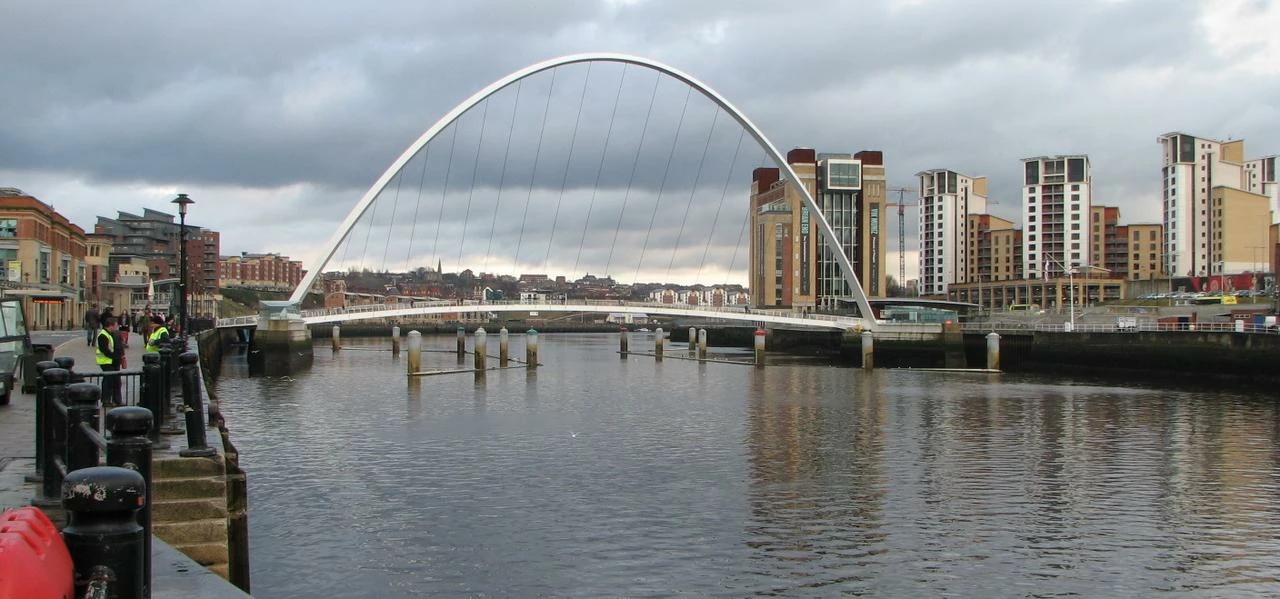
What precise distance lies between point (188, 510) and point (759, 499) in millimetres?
10251

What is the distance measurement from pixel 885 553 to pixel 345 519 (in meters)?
8.06

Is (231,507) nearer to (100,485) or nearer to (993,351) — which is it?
(100,485)

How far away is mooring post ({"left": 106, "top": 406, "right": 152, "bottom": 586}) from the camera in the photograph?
4754 millimetres

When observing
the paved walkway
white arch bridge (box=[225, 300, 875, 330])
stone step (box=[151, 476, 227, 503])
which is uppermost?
white arch bridge (box=[225, 300, 875, 330])

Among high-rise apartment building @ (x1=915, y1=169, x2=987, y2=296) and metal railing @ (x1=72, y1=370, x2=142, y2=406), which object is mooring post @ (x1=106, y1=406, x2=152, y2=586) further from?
high-rise apartment building @ (x1=915, y1=169, x2=987, y2=296)

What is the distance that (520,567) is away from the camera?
1286 cm

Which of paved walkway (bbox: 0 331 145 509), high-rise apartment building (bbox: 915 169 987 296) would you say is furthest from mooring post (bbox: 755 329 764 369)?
high-rise apartment building (bbox: 915 169 987 296)

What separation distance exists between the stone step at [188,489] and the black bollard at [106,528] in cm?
582

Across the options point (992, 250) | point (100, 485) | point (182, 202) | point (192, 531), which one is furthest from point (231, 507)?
point (992, 250)

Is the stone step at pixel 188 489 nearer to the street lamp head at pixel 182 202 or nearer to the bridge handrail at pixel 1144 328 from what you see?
the street lamp head at pixel 182 202

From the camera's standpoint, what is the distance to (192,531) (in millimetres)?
9281

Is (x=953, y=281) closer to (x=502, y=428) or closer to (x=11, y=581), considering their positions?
(x=502, y=428)

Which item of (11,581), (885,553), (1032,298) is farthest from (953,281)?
(11,581)

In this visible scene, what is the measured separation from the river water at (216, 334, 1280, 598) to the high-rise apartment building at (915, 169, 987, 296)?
14799 cm
